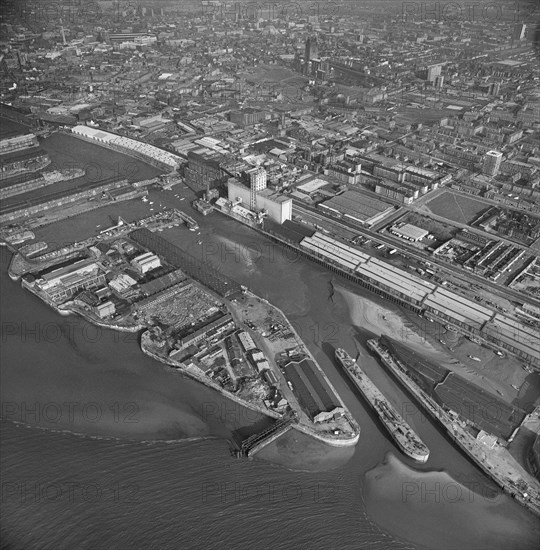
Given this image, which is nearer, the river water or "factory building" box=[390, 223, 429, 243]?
the river water

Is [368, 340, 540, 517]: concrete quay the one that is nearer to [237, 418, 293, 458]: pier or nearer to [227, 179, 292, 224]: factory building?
[237, 418, 293, 458]: pier

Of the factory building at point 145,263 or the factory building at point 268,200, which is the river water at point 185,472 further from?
the factory building at point 268,200

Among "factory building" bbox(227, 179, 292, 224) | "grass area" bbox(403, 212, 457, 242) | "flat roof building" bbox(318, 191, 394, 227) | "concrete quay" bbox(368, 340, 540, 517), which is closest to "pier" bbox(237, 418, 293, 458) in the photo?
"concrete quay" bbox(368, 340, 540, 517)

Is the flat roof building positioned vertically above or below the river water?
above

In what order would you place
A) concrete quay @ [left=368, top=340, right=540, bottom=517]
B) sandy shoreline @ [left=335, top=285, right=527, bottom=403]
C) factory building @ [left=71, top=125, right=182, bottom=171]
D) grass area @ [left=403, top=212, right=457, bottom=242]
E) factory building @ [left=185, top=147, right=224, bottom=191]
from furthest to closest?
1. factory building @ [left=71, top=125, right=182, bottom=171]
2. factory building @ [left=185, top=147, right=224, bottom=191]
3. grass area @ [left=403, top=212, right=457, bottom=242]
4. sandy shoreline @ [left=335, top=285, right=527, bottom=403]
5. concrete quay @ [left=368, top=340, right=540, bottom=517]

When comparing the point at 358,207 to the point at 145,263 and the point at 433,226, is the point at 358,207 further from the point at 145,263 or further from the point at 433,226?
the point at 145,263

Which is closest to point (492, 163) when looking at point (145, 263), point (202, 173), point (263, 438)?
point (202, 173)
